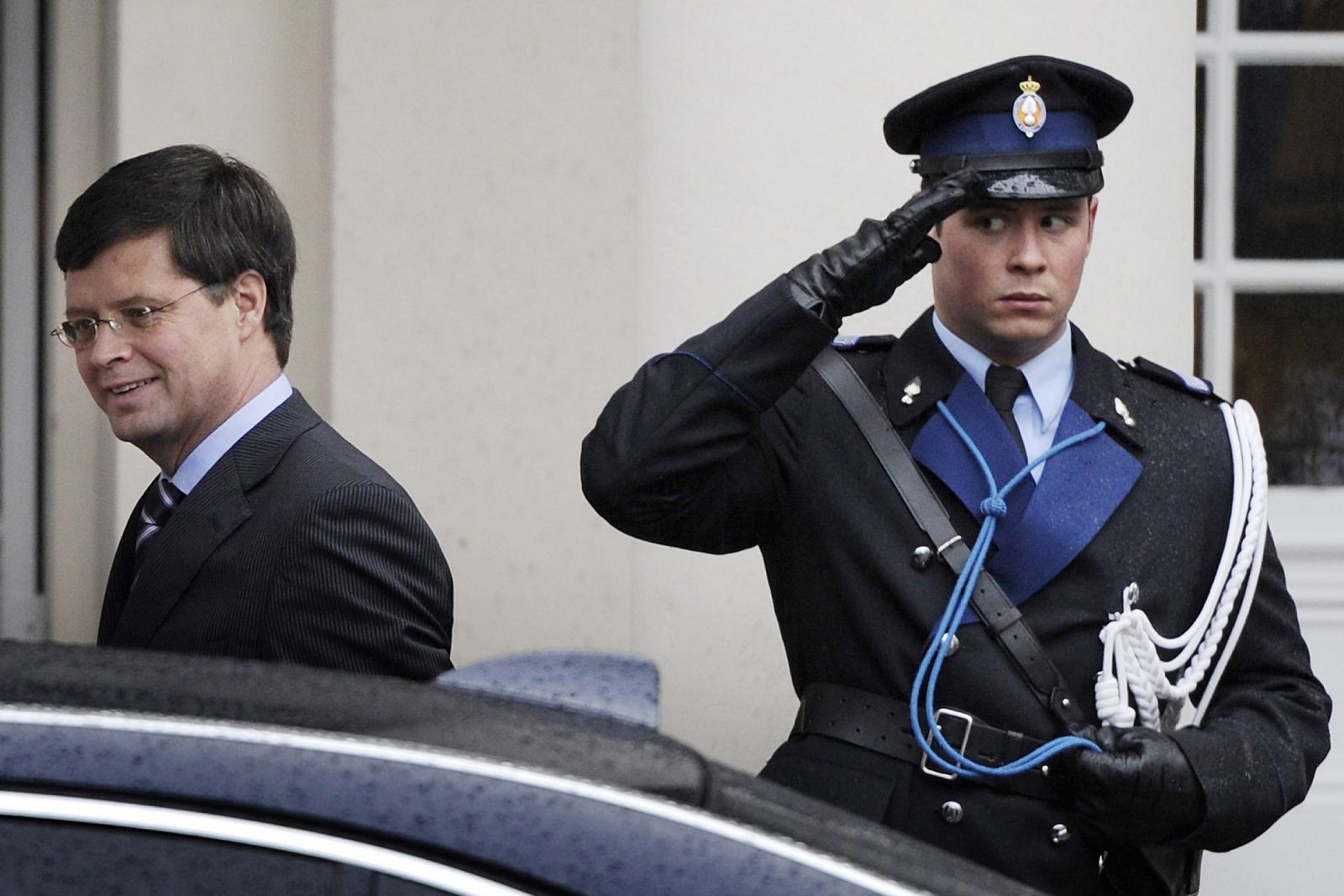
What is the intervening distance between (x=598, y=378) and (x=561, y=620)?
1.54 feet

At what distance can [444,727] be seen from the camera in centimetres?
133

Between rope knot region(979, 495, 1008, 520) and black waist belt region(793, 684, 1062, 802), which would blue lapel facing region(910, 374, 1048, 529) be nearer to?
rope knot region(979, 495, 1008, 520)

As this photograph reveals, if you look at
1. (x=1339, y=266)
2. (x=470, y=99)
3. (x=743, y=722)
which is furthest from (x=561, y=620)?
(x=1339, y=266)

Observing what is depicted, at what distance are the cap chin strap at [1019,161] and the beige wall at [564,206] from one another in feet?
4.19

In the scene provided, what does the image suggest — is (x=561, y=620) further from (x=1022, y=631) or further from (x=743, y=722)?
(x=1022, y=631)

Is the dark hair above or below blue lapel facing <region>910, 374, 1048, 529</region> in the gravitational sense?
above

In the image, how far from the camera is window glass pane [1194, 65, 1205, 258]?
4.18 m

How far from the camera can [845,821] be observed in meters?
1.42

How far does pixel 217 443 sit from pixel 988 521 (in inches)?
37.7

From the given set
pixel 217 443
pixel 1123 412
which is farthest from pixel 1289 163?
pixel 217 443

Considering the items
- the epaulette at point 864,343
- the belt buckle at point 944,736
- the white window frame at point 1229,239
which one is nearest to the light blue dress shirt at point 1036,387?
the epaulette at point 864,343

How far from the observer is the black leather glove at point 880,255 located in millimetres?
2311

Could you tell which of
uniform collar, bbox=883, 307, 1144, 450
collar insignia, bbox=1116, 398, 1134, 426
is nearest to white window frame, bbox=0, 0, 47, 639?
uniform collar, bbox=883, 307, 1144, 450

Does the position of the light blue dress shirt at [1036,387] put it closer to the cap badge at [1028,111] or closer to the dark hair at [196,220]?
the cap badge at [1028,111]
